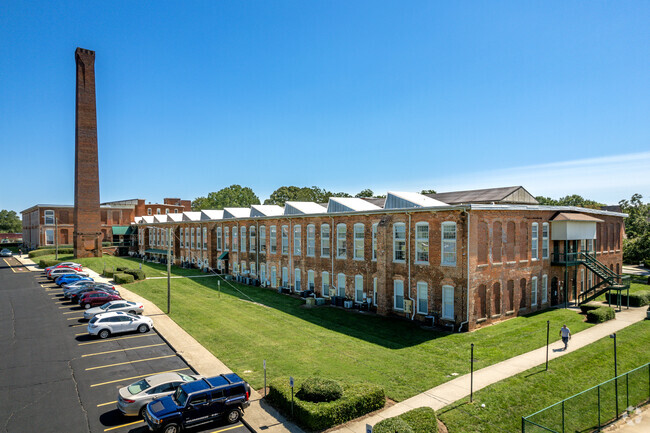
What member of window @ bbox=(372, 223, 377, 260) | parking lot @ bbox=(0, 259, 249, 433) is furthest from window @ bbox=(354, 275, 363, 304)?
parking lot @ bbox=(0, 259, 249, 433)

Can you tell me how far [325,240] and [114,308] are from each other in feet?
58.8

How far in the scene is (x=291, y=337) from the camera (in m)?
24.7

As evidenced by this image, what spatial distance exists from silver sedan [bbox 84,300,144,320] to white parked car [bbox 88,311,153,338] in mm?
3225

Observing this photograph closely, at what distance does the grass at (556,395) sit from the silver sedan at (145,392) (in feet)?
34.5

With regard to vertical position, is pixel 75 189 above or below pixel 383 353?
above

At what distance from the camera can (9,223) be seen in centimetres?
16675

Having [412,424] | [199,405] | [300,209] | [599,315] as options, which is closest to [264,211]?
[300,209]

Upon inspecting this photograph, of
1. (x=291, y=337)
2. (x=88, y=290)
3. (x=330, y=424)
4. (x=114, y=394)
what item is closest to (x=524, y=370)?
(x=330, y=424)

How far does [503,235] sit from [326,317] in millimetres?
14552

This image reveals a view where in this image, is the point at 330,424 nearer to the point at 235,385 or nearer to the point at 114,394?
the point at 235,385

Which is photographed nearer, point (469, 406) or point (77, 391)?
point (469, 406)

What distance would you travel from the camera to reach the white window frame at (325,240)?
3594cm

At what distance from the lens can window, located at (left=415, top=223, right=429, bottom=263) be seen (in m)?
27.4

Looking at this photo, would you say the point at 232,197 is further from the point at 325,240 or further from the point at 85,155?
the point at 325,240
